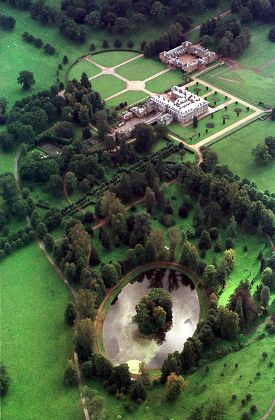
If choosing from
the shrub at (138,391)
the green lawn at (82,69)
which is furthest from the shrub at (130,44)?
the shrub at (138,391)

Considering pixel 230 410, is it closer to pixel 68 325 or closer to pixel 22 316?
pixel 68 325

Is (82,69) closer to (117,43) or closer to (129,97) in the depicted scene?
(117,43)

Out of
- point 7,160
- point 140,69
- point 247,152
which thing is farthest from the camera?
point 140,69

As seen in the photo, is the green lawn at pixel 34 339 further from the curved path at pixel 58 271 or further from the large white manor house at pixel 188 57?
the large white manor house at pixel 188 57

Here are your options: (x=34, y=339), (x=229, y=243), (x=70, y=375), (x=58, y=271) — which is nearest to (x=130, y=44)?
(x=229, y=243)

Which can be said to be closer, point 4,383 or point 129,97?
point 4,383

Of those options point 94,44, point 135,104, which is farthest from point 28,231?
point 94,44
